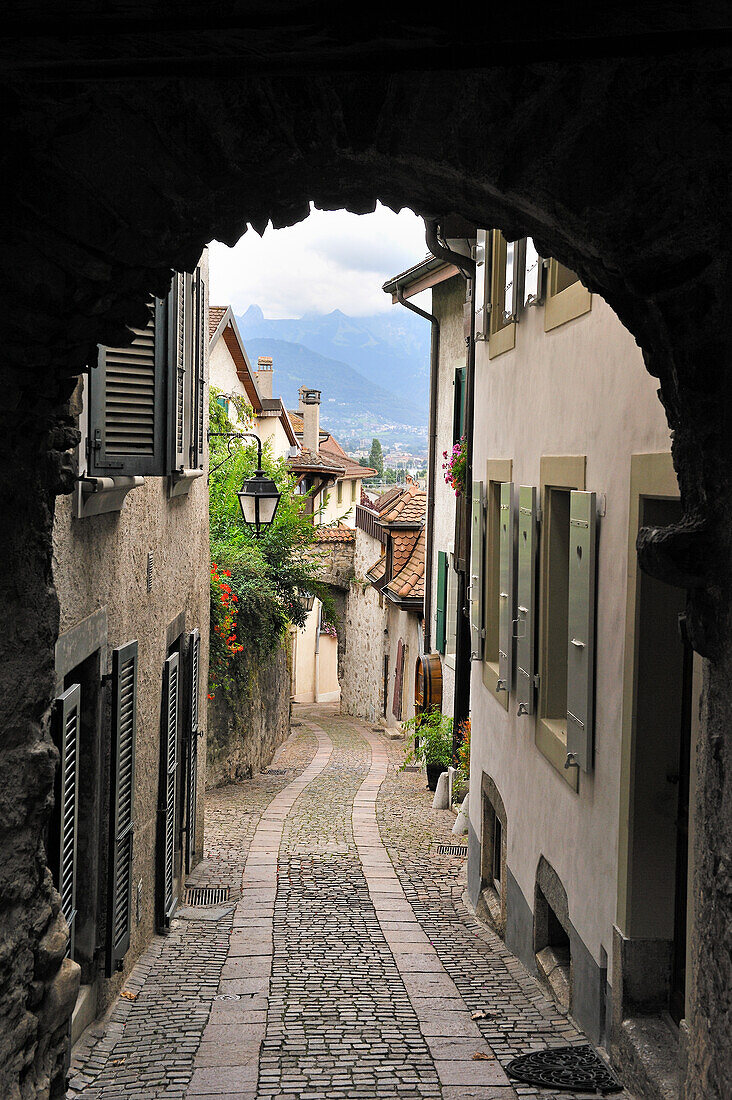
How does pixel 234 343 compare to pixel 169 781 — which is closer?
pixel 169 781

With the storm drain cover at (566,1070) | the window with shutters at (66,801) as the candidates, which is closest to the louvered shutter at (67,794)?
the window with shutters at (66,801)

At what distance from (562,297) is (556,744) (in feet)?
8.91

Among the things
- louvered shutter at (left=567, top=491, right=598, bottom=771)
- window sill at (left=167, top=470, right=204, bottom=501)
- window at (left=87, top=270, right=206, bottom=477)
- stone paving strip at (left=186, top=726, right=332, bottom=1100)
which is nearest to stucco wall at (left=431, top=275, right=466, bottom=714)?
stone paving strip at (left=186, top=726, right=332, bottom=1100)

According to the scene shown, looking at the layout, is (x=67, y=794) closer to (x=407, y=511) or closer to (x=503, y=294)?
(x=503, y=294)

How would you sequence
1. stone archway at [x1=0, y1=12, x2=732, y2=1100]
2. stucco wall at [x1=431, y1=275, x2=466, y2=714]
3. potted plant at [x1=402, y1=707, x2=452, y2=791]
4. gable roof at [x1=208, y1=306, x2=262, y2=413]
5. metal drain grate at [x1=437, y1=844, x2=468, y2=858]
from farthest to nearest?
gable roof at [x1=208, y1=306, x2=262, y2=413], stucco wall at [x1=431, y1=275, x2=466, y2=714], potted plant at [x1=402, y1=707, x2=452, y2=791], metal drain grate at [x1=437, y1=844, x2=468, y2=858], stone archway at [x1=0, y1=12, x2=732, y2=1100]

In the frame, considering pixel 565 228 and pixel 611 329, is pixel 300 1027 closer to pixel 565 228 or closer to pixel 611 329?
pixel 611 329

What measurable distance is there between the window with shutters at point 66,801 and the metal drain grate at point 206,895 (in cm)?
403

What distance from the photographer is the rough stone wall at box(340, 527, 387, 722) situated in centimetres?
2741

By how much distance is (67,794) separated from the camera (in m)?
5.00

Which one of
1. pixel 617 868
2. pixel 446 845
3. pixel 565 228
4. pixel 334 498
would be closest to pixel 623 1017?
pixel 617 868

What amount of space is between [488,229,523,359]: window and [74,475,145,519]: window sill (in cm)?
358

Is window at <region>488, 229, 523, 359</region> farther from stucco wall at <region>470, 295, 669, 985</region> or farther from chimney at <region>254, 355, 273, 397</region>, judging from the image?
chimney at <region>254, 355, 273, 397</region>

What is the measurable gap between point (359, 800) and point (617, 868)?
9658mm

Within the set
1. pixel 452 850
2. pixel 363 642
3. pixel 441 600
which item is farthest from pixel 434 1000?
pixel 363 642
